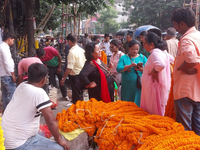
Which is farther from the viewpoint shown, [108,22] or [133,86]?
[108,22]

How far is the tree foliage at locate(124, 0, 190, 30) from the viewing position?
2482 cm

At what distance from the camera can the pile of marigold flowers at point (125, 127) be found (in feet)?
6.08

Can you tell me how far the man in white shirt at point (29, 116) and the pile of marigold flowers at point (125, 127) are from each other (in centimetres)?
31

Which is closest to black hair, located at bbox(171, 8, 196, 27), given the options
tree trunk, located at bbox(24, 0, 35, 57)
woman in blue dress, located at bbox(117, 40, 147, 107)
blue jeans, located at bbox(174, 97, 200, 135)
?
blue jeans, located at bbox(174, 97, 200, 135)

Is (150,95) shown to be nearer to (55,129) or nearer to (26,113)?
Result: (55,129)

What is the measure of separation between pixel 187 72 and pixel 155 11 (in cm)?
2529

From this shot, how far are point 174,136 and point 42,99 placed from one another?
1.28 meters

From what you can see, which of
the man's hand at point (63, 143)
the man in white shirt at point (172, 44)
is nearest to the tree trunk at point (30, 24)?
the man in white shirt at point (172, 44)

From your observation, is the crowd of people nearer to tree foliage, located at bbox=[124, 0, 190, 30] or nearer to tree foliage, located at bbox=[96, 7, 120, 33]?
tree foliage, located at bbox=[124, 0, 190, 30]

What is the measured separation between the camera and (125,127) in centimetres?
212

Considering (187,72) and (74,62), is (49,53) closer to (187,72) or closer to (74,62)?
(74,62)

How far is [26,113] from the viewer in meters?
2.13

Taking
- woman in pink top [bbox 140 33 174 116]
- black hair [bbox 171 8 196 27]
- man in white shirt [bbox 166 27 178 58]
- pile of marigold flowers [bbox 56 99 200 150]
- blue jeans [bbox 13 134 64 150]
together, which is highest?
black hair [bbox 171 8 196 27]

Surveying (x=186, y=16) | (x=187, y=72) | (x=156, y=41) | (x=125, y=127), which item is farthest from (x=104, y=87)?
(x=186, y=16)
